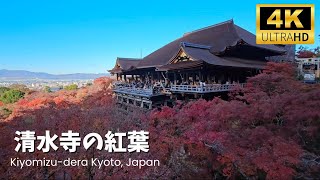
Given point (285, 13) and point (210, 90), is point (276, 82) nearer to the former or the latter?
point (210, 90)

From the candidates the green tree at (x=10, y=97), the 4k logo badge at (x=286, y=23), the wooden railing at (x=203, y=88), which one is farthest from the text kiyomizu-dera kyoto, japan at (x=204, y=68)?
the green tree at (x=10, y=97)

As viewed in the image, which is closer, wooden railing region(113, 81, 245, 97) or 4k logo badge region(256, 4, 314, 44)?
4k logo badge region(256, 4, 314, 44)

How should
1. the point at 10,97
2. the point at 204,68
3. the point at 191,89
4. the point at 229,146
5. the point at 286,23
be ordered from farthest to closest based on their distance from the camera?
the point at 10,97 → the point at 204,68 → the point at 191,89 → the point at 286,23 → the point at 229,146

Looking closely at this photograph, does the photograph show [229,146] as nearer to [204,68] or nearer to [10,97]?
[204,68]

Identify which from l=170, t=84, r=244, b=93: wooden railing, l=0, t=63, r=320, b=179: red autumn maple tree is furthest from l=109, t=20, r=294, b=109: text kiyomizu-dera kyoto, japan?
l=0, t=63, r=320, b=179: red autumn maple tree

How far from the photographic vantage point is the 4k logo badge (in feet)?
24.5

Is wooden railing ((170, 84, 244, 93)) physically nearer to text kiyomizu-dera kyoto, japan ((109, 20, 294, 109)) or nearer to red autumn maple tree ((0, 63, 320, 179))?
text kiyomizu-dera kyoto, japan ((109, 20, 294, 109))

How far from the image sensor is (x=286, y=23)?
7527 millimetres

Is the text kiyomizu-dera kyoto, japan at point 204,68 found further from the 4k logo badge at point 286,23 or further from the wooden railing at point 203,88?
the 4k logo badge at point 286,23

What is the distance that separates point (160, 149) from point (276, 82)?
6.02 m

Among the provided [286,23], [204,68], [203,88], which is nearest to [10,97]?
[204,68]

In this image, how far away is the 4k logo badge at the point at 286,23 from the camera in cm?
747

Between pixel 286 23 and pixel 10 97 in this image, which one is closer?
pixel 286 23

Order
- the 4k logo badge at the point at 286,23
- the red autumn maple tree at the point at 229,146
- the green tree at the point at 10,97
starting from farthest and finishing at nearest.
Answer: the green tree at the point at 10,97, the 4k logo badge at the point at 286,23, the red autumn maple tree at the point at 229,146
